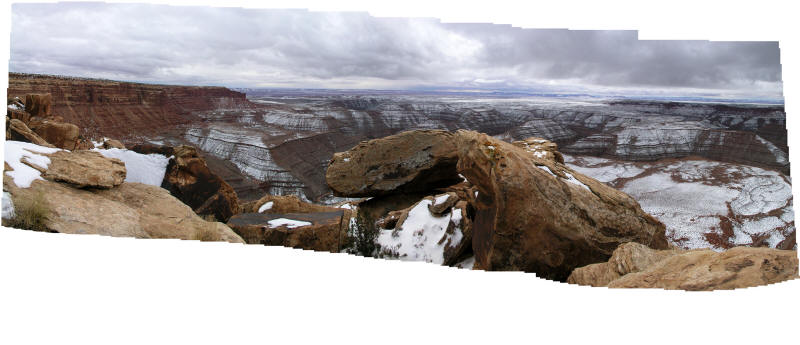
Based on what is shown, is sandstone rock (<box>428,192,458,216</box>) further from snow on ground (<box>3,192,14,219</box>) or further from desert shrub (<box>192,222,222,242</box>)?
snow on ground (<box>3,192,14,219</box>)

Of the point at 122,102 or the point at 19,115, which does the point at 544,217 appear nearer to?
the point at 122,102

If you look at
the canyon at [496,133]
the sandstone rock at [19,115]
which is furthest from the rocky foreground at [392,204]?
the canyon at [496,133]

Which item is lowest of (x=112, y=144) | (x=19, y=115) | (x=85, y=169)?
(x=85, y=169)

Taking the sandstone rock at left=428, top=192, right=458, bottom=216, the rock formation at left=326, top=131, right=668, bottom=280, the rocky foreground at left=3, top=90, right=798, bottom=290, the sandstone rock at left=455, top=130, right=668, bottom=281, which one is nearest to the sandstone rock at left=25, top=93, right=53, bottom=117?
the rocky foreground at left=3, top=90, right=798, bottom=290

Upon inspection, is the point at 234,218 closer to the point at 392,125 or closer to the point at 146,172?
the point at 146,172

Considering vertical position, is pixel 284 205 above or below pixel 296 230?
above

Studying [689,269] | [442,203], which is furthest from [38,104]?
[689,269]

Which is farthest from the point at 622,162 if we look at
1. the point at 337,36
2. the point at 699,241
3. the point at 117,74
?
the point at 117,74

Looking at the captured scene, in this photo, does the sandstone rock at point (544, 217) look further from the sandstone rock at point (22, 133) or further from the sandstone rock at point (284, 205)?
the sandstone rock at point (22, 133)
